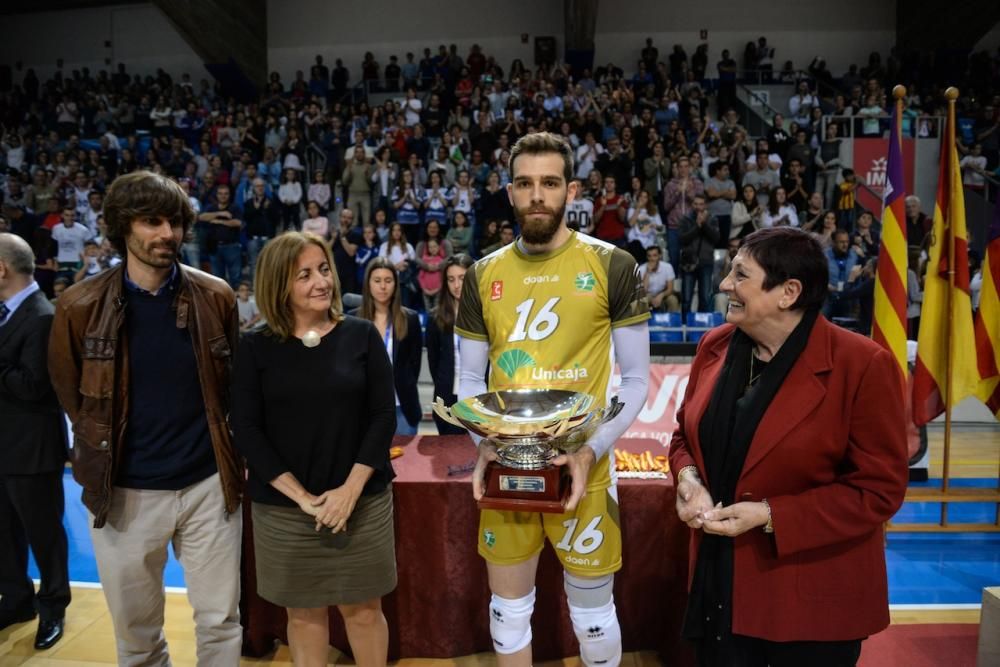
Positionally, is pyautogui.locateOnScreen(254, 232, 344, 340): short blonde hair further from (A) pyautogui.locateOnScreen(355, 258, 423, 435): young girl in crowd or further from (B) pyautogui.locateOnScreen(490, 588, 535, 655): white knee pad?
(A) pyautogui.locateOnScreen(355, 258, 423, 435): young girl in crowd

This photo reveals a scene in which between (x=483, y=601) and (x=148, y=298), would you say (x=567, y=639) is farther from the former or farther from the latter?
(x=148, y=298)

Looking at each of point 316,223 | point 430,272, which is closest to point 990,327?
point 430,272

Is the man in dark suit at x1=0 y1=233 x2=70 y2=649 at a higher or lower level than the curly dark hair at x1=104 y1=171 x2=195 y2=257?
lower

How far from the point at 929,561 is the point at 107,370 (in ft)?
14.1

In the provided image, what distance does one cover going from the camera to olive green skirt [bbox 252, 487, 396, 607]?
2.16 m

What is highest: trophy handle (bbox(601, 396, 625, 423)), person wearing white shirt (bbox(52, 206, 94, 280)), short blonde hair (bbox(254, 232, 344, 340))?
person wearing white shirt (bbox(52, 206, 94, 280))

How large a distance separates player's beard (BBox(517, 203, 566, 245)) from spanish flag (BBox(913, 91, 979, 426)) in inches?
107

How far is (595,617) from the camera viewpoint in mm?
2199

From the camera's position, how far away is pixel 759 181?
32.8 feet

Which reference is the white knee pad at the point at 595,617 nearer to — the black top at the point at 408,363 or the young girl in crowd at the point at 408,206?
the black top at the point at 408,363

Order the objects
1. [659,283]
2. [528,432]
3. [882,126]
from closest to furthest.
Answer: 1. [528,432]
2. [659,283]
3. [882,126]

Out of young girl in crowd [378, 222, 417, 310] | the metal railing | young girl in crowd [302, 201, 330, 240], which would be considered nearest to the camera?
young girl in crowd [378, 222, 417, 310]

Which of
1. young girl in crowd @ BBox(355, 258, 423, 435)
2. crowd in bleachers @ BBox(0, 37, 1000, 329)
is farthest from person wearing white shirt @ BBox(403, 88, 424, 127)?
young girl in crowd @ BBox(355, 258, 423, 435)

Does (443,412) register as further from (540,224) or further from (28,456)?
(28,456)
